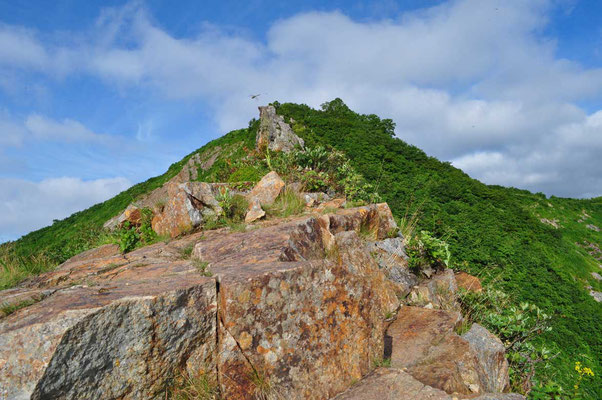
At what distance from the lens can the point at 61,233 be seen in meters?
22.1

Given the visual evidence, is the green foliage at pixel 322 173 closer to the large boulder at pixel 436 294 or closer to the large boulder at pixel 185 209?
the large boulder at pixel 185 209

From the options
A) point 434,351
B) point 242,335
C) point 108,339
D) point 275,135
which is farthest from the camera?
point 275,135

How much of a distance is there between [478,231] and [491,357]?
21.7 feet

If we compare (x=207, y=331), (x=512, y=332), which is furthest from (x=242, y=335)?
(x=512, y=332)

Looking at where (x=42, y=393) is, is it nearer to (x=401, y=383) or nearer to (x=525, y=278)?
(x=401, y=383)

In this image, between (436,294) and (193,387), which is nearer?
(193,387)

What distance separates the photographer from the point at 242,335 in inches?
126

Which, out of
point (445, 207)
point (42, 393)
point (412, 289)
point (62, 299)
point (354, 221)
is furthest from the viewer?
point (445, 207)

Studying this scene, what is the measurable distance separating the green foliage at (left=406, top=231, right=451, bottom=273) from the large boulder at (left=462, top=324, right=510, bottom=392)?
6.91 feet

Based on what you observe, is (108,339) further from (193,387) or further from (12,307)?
(12,307)

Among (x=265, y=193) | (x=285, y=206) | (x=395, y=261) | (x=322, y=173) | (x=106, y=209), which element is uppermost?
(x=106, y=209)

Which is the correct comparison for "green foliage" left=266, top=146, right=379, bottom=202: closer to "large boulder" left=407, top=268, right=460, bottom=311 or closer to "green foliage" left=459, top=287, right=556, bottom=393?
"large boulder" left=407, top=268, right=460, bottom=311

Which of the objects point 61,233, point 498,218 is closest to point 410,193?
point 498,218

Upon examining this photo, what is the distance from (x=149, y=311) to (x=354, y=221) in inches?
197
